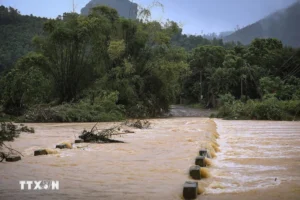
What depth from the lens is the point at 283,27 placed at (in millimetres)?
61750

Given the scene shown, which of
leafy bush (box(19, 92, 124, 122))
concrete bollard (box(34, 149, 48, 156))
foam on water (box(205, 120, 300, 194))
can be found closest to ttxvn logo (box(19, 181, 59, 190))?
foam on water (box(205, 120, 300, 194))

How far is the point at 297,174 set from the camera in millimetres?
5480

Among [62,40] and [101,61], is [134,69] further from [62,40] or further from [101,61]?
[62,40]

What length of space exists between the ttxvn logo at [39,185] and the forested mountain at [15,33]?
28.2 meters

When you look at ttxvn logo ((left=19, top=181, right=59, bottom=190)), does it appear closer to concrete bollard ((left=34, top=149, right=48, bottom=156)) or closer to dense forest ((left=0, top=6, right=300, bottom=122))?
concrete bollard ((left=34, top=149, right=48, bottom=156))

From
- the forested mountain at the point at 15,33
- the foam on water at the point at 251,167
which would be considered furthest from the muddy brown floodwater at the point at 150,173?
the forested mountain at the point at 15,33

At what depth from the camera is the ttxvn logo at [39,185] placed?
4565mm

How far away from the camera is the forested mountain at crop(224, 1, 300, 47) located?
52516 mm

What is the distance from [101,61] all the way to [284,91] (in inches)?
606

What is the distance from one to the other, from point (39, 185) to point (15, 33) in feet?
109

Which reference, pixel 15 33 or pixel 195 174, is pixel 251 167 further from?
pixel 15 33

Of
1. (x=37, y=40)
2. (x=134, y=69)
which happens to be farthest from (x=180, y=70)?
(x=37, y=40)

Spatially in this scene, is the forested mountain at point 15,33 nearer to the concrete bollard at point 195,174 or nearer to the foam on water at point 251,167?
the foam on water at point 251,167

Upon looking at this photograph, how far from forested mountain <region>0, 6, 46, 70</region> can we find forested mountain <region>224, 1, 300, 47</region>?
30.6 meters
